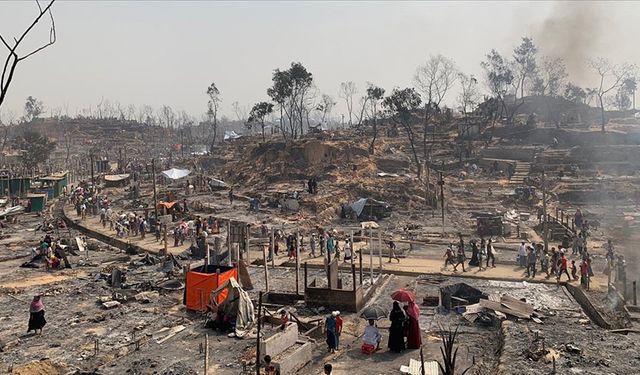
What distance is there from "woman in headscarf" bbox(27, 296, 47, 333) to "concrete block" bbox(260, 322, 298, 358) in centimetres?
632

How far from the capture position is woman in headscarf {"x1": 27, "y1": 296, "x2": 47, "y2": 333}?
1320 cm

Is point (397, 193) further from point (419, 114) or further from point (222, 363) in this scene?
point (419, 114)

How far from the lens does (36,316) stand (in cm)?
1328

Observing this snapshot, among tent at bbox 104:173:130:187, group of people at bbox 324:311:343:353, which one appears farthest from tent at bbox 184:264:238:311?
tent at bbox 104:173:130:187

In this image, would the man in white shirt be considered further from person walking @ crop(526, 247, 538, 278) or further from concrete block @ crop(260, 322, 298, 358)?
concrete block @ crop(260, 322, 298, 358)

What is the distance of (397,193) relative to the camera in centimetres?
3612

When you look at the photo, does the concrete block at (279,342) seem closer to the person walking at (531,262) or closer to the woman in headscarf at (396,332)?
the woman in headscarf at (396,332)

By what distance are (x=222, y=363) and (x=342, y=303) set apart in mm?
4427

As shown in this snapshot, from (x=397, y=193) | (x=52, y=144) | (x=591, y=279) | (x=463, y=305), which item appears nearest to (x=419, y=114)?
(x=397, y=193)

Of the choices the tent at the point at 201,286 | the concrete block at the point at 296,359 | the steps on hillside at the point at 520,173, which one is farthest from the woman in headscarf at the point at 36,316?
the steps on hillside at the point at 520,173

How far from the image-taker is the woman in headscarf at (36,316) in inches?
520

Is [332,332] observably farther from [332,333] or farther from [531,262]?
[531,262]

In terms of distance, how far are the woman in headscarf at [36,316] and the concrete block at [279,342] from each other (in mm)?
6320

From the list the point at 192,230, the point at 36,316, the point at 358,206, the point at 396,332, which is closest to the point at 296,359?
the point at 396,332
